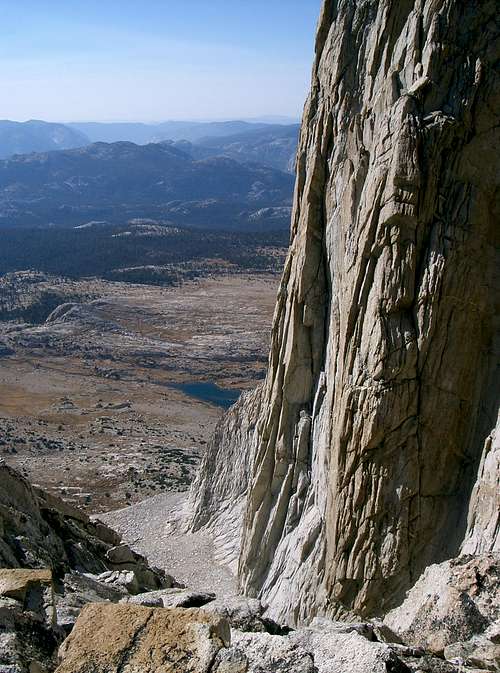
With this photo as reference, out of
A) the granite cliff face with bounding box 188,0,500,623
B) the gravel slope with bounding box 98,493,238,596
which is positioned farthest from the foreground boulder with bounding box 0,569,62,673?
the gravel slope with bounding box 98,493,238,596

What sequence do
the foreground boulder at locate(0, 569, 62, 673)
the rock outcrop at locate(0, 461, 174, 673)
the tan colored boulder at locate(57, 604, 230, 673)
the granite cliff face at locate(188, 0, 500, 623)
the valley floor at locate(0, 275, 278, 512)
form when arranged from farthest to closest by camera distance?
the valley floor at locate(0, 275, 278, 512)
the granite cliff face at locate(188, 0, 500, 623)
the rock outcrop at locate(0, 461, 174, 673)
the foreground boulder at locate(0, 569, 62, 673)
the tan colored boulder at locate(57, 604, 230, 673)

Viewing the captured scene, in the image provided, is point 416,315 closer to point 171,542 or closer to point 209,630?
→ point 209,630

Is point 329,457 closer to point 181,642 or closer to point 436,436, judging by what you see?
point 436,436

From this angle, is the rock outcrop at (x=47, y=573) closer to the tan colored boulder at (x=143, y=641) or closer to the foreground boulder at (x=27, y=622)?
the foreground boulder at (x=27, y=622)

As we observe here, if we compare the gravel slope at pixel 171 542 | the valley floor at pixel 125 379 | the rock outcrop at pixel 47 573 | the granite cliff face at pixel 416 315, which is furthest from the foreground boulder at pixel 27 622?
the valley floor at pixel 125 379

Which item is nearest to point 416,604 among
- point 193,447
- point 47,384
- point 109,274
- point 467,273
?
point 467,273

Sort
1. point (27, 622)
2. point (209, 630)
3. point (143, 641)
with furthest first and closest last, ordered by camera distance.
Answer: point (27, 622) → point (209, 630) → point (143, 641)

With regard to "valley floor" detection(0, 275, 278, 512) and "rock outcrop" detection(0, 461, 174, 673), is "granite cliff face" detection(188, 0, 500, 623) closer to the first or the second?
"rock outcrop" detection(0, 461, 174, 673)

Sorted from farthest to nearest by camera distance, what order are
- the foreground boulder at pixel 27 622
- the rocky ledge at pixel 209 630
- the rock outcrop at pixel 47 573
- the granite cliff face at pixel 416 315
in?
the granite cliff face at pixel 416 315 < the rock outcrop at pixel 47 573 < the foreground boulder at pixel 27 622 < the rocky ledge at pixel 209 630

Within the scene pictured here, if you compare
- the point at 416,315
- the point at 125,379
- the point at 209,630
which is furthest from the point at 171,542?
the point at 125,379
